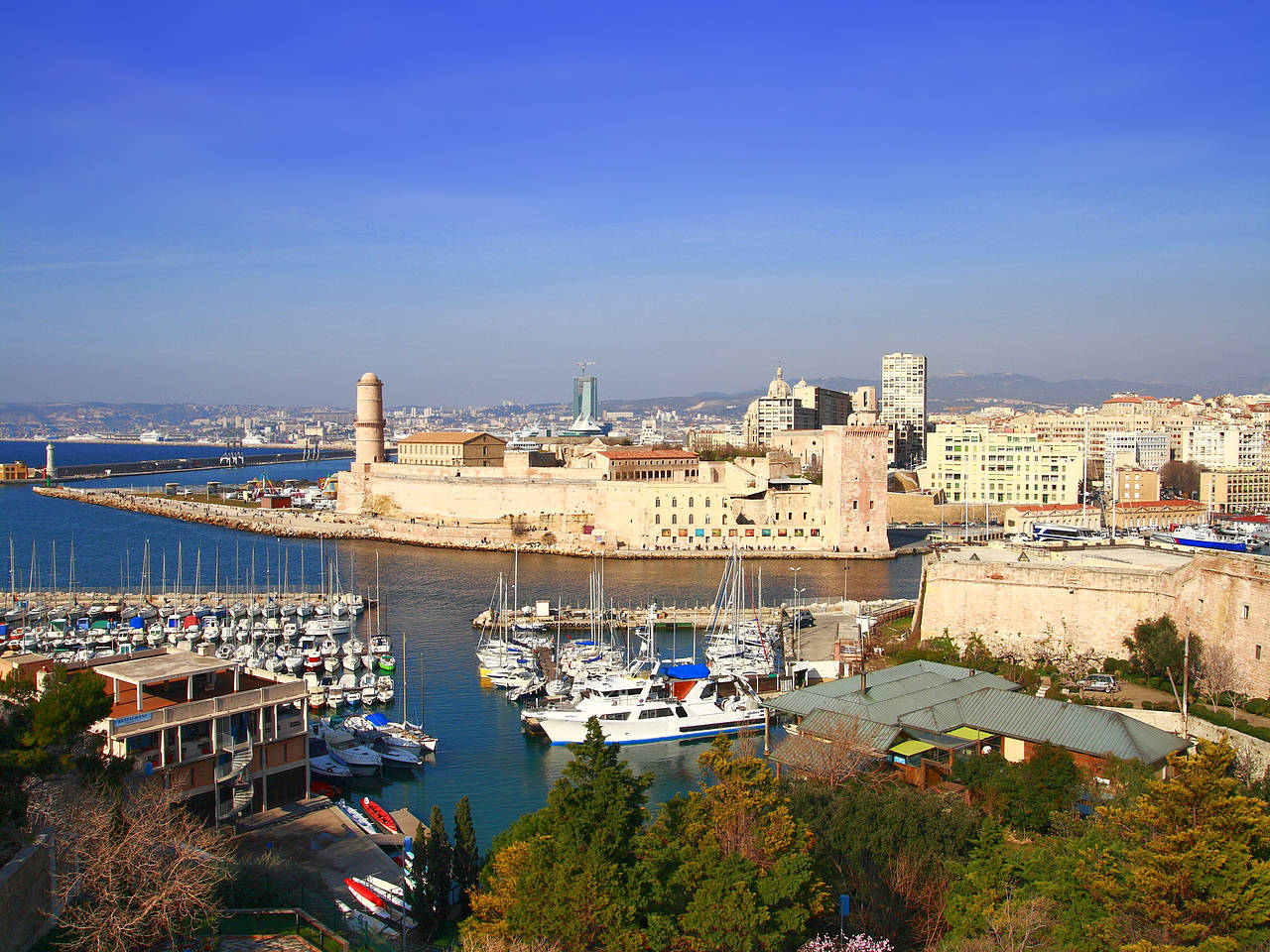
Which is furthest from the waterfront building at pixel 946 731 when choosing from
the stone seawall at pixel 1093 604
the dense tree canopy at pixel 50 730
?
the dense tree canopy at pixel 50 730

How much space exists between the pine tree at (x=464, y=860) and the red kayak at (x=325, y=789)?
3221 millimetres

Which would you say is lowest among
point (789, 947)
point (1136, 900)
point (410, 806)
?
point (410, 806)

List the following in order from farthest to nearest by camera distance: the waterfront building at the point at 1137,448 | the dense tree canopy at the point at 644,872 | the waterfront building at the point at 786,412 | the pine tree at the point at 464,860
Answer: the waterfront building at the point at 786,412, the waterfront building at the point at 1137,448, the pine tree at the point at 464,860, the dense tree canopy at the point at 644,872

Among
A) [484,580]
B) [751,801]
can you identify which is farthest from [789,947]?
[484,580]

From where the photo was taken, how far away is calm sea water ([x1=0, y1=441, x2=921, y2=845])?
1023 centimetres

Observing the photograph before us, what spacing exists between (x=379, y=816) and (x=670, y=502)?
61.8ft

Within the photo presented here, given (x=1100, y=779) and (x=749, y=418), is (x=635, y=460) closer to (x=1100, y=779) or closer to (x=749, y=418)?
(x=1100, y=779)

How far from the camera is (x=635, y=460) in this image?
31.3 m

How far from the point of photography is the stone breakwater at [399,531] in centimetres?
2650

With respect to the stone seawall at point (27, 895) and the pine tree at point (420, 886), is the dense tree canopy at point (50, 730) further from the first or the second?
the pine tree at point (420, 886)

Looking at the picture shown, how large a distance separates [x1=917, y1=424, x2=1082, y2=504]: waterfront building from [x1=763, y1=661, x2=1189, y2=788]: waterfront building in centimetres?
2634

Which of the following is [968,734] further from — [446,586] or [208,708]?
[446,586]

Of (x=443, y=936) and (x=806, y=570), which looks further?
(x=806, y=570)

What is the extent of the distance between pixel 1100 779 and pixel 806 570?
51.3ft
